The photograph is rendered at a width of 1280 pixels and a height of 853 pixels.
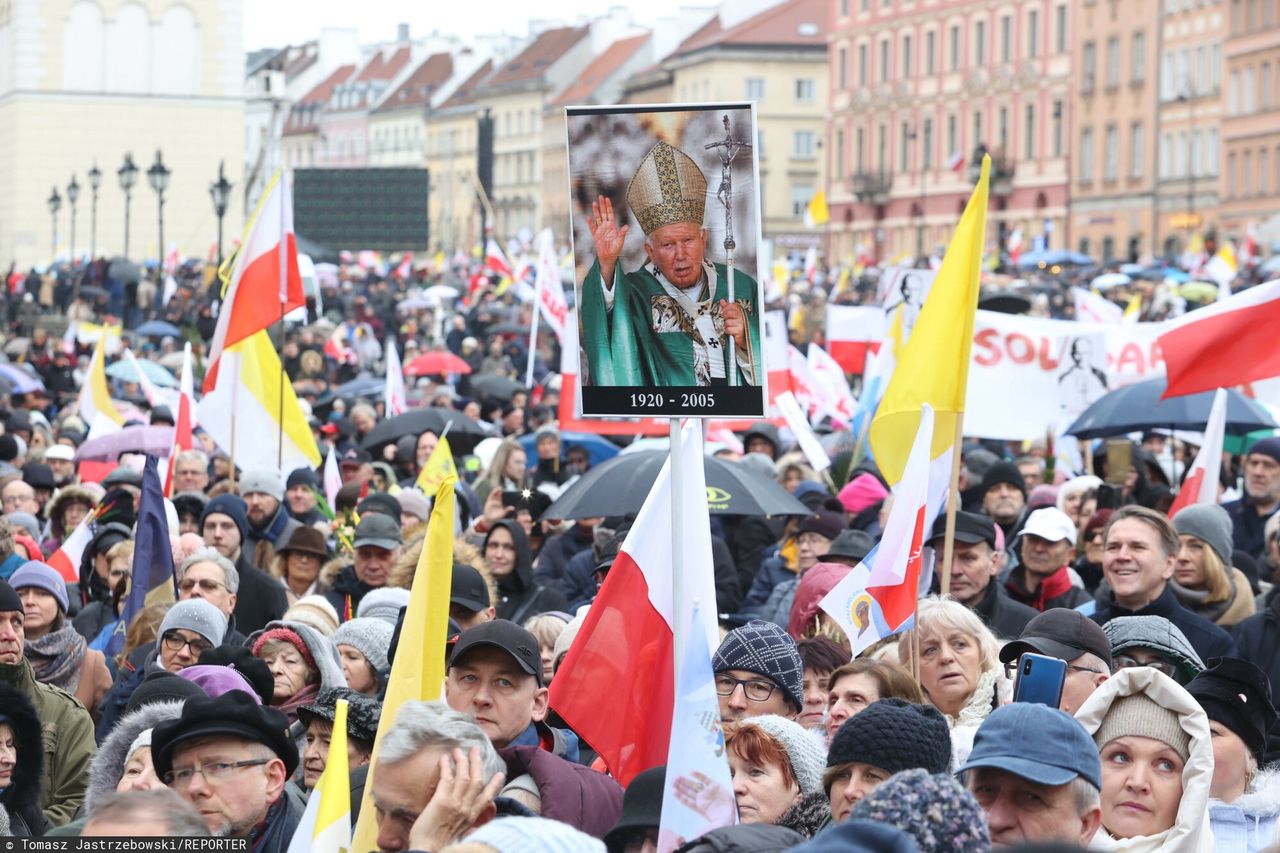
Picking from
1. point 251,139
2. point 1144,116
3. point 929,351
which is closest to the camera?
point 929,351

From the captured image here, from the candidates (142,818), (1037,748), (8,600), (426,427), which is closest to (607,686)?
(1037,748)

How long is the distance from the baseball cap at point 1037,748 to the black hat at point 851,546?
375 cm

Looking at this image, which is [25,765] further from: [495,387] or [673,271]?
[495,387]

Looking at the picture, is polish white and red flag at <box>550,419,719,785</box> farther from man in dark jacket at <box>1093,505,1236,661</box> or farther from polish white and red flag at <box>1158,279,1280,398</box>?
polish white and red flag at <box>1158,279,1280,398</box>

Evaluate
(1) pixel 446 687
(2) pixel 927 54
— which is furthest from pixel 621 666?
(2) pixel 927 54

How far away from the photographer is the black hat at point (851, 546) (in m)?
8.14

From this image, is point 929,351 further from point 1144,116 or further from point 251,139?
point 251,139

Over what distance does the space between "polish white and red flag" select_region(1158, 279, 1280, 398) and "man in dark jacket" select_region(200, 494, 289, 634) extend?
11.3ft

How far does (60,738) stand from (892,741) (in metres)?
2.67

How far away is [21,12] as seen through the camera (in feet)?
217

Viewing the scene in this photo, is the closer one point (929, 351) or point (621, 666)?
point (621, 666)

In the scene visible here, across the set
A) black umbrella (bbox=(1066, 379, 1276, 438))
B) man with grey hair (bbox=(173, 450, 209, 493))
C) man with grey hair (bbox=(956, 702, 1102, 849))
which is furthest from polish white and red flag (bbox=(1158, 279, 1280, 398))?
man with grey hair (bbox=(956, 702, 1102, 849))

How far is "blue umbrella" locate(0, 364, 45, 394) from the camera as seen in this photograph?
19.6 m

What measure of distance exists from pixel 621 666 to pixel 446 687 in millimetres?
435
